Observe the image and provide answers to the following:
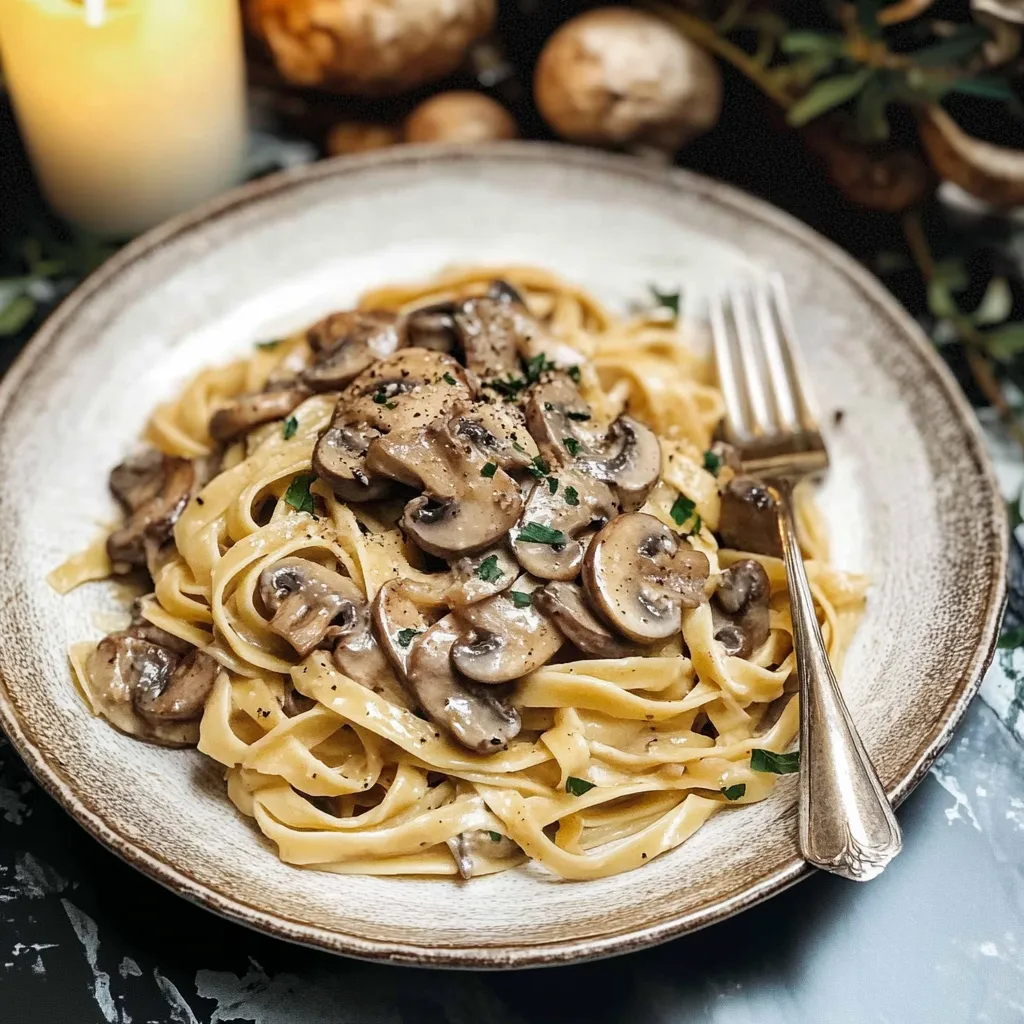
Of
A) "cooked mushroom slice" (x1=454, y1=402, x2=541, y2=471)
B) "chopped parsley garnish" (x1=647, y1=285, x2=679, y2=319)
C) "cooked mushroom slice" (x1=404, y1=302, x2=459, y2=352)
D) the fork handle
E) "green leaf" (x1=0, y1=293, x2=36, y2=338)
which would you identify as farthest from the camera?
"green leaf" (x1=0, y1=293, x2=36, y2=338)

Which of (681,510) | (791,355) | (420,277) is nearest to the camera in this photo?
(681,510)

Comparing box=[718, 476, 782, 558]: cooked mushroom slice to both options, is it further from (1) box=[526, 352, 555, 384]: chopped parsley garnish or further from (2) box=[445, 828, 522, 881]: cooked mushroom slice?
(2) box=[445, 828, 522, 881]: cooked mushroom slice

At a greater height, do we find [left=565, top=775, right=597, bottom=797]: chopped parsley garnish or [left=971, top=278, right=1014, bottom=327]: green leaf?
[left=971, top=278, right=1014, bottom=327]: green leaf

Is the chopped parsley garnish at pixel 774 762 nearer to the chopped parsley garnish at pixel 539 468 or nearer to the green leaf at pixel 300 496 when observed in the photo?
the chopped parsley garnish at pixel 539 468

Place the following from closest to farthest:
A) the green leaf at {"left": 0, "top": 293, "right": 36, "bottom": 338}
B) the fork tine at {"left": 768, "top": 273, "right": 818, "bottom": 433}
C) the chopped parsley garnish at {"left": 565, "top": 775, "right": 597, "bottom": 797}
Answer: the chopped parsley garnish at {"left": 565, "top": 775, "right": 597, "bottom": 797}, the fork tine at {"left": 768, "top": 273, "right": 818, "bottom": 433}, the green leaf at {"left": 0, "top": 293, "right": 36, "bottom": 338}

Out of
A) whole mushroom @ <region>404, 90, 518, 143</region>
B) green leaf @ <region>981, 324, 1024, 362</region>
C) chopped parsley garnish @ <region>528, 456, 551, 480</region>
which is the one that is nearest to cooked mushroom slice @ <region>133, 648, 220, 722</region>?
chopped parsley garnish @ <region>528, 456, 551, 480</region>

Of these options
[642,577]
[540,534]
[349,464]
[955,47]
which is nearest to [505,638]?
[540,534]

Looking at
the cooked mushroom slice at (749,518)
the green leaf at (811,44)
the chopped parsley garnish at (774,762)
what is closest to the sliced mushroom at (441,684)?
the chopped parsley garnish at (774,762)

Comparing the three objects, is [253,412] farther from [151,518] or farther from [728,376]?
[728,376]
